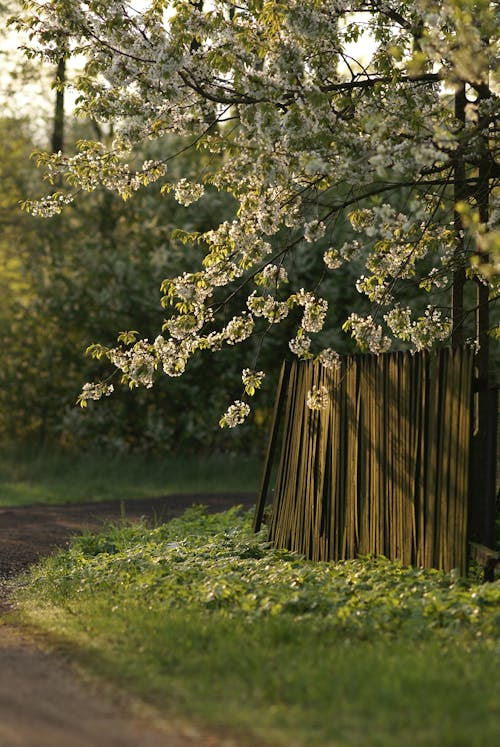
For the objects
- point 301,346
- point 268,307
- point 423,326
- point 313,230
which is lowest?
point 301,346

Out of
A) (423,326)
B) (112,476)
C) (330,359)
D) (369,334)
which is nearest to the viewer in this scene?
(369,334)

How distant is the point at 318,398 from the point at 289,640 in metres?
3.88

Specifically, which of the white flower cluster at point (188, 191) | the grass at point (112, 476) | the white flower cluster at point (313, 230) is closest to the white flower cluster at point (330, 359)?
the white flower cluster at point (313, 230)

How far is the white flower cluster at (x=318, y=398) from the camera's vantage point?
1040 centimetres

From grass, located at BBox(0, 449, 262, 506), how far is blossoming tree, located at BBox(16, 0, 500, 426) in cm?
958

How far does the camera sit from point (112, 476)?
22078 mm

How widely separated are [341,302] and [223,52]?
15298 mm

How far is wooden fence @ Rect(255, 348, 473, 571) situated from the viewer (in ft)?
27.7

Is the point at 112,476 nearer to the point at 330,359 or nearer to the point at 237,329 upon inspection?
the point at 237,329

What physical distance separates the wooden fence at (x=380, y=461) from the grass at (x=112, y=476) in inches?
357

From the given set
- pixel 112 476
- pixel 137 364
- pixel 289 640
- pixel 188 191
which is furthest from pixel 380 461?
pixel 112 476

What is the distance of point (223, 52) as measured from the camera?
30.5 ft

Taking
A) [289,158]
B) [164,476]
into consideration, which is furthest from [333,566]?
[164,476]

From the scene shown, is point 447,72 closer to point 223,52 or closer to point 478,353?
point 223,52
